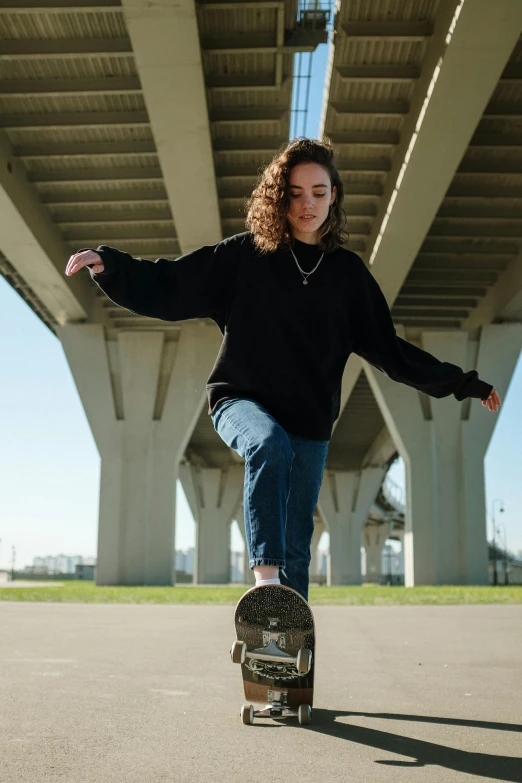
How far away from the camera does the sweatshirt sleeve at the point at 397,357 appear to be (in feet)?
12.3

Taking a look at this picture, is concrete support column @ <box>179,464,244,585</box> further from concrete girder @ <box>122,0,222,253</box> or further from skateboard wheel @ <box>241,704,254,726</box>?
skateboard wheel @ <box>241,704,254,726</box>

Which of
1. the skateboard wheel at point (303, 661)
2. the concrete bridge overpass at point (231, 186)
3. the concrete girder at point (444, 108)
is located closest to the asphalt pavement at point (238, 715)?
the skateboard wheel at point (303, 661)

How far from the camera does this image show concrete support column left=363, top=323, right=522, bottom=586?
93.8 ft

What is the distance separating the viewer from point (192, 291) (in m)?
3.68

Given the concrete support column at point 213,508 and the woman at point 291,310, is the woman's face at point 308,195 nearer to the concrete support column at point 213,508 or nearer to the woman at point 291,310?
the woman at point 291,310

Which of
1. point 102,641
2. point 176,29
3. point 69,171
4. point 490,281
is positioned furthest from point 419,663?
point 490,281

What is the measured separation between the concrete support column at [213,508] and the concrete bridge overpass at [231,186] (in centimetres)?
3293

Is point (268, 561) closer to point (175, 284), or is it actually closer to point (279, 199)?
point (175, 284)

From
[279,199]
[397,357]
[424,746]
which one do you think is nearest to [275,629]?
[424,746]

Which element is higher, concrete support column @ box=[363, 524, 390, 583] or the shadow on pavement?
concrete support column @ box=[363, 524, 390, 583]

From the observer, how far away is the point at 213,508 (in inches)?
2530

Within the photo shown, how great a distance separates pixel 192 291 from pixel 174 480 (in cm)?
2528

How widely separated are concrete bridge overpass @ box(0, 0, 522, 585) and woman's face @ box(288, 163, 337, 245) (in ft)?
34.0

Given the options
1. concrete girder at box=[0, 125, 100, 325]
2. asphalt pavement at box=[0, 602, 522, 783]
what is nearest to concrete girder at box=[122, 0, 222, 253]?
concrete girder at box=[0, 125, 100, 325]
